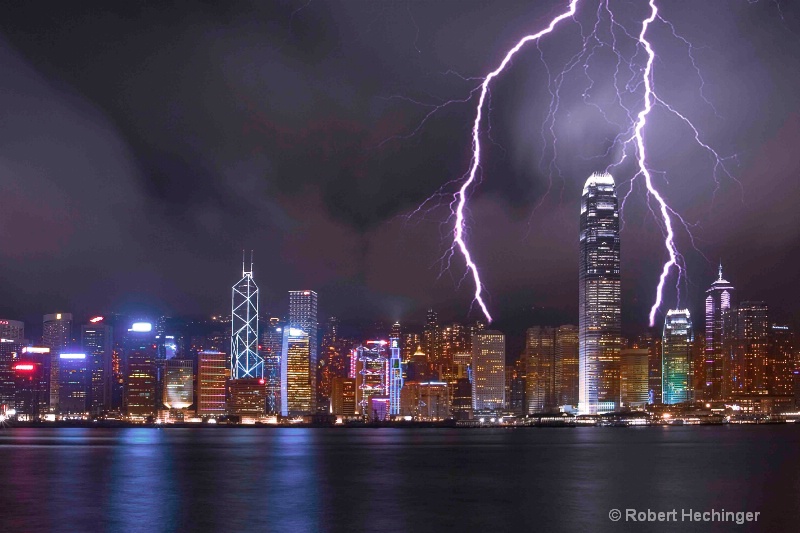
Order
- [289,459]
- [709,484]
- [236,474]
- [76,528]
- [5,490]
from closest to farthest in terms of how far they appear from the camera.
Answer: [76,528] < [5,490] < [709,484] < [236,474] < [289,459]

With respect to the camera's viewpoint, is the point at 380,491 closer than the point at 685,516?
No

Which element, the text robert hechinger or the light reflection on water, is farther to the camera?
the light reflection on water

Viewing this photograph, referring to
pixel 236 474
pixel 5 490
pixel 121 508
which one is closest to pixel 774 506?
pixel 121 508

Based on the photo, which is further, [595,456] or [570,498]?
[595,456]

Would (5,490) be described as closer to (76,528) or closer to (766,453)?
(76,528)

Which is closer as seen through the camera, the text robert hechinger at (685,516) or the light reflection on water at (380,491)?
the text robert hechinger at (685,516)

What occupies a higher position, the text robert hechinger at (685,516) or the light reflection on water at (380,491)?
the text robert hechinger at (685,516)

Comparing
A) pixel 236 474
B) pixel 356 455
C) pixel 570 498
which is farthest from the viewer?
pixel 356 455

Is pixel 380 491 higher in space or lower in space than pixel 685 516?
lower

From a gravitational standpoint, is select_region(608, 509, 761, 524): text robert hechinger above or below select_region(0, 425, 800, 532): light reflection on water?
above
